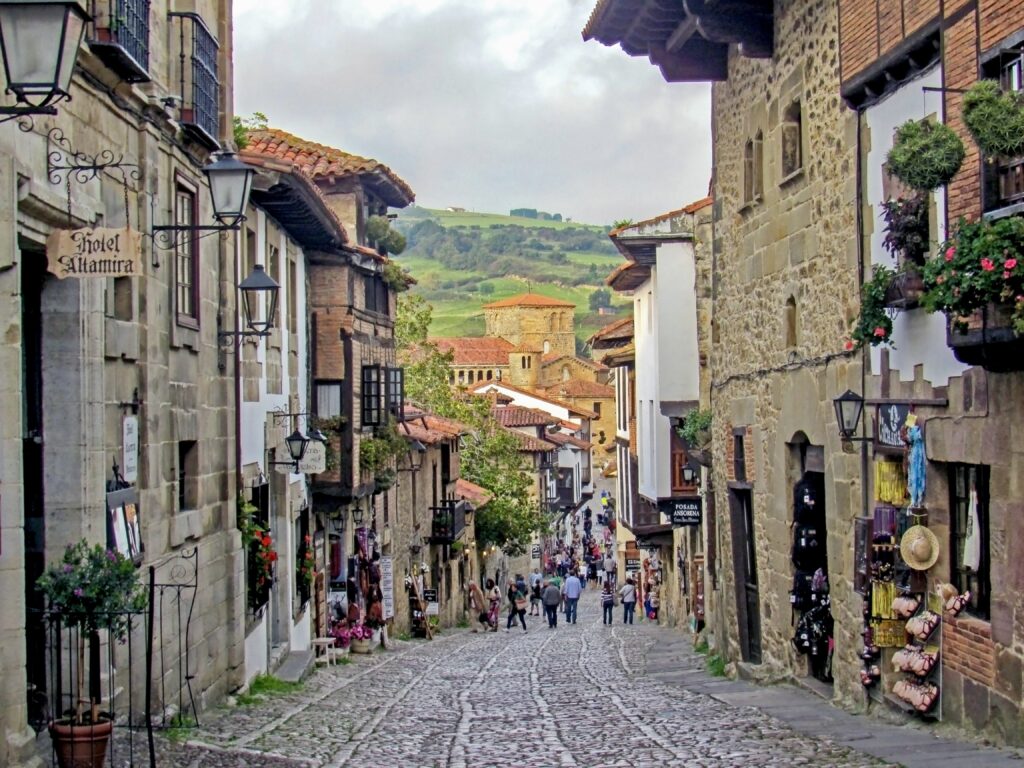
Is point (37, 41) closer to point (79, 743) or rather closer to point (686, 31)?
point (79, 743)

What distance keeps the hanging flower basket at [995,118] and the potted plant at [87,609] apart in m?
6.08

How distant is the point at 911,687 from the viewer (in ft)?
41.6

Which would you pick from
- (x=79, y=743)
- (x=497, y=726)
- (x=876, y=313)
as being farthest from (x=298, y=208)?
(x=79, y=743)

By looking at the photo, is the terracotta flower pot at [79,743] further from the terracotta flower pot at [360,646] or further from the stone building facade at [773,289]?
the terracotta flower pot at [360,646]

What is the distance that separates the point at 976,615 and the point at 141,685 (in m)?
6.77

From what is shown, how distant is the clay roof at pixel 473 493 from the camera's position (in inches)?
1912

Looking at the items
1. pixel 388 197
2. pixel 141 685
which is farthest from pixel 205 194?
pixel 388 197

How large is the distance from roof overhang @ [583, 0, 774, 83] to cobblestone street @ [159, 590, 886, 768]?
7497 mm

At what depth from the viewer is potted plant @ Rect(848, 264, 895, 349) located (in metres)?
12.8

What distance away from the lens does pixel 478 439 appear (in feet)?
182

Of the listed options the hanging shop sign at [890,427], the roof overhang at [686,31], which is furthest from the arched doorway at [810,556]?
the roof overhang at [686,31]

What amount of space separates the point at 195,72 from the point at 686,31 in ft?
21.3

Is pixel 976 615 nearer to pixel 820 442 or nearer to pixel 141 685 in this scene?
pixel 820 442

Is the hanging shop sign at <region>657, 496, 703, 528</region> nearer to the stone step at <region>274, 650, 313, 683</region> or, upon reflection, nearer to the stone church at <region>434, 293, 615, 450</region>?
the stone step at <region>274, 650, 313, 683</region>
